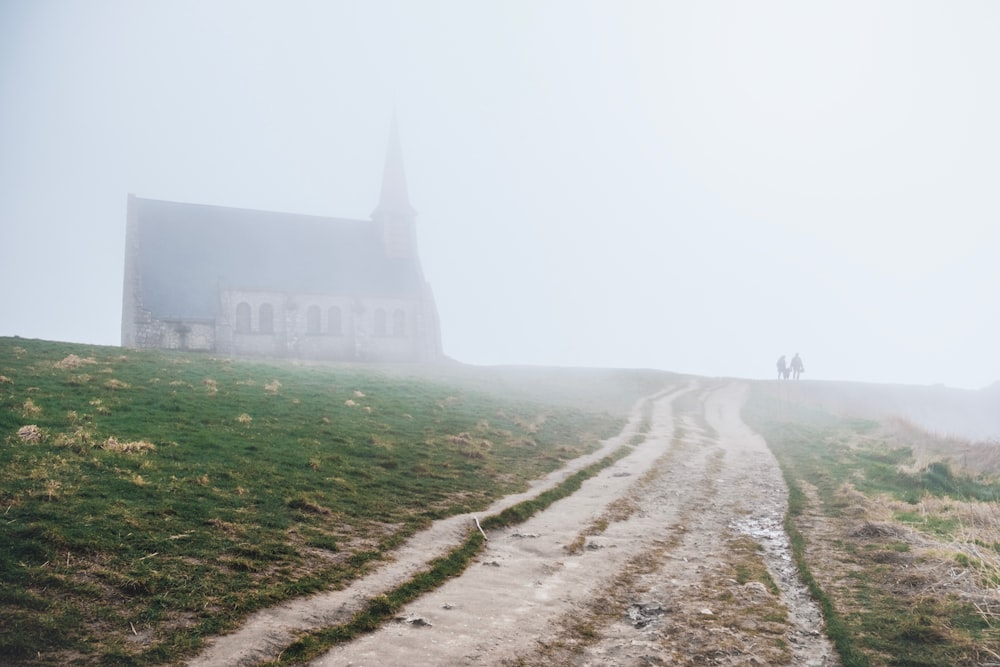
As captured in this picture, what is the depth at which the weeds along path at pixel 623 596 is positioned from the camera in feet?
32.7

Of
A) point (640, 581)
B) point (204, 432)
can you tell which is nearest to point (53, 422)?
point (204, 432)

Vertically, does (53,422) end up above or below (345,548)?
above

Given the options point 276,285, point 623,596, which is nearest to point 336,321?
point 276,285

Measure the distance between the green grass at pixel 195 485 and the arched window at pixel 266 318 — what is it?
1375 inches

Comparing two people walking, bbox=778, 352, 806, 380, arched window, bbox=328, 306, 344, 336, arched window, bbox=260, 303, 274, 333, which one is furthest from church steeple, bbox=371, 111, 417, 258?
two people walking, bbox=778, 352, 806, 380

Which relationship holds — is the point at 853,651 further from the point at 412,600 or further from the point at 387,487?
the point at 387,487

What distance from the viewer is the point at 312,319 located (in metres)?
72.6

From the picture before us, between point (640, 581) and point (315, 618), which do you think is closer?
point (315, 618)

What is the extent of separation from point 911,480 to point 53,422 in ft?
91.6

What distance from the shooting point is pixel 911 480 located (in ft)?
80.0

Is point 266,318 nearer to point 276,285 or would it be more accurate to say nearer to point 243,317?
point 243,317

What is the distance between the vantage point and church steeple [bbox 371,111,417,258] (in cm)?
8344

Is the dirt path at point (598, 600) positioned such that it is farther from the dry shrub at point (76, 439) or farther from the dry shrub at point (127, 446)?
the dry shrub at point (76, 439)

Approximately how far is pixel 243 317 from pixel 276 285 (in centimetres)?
489
